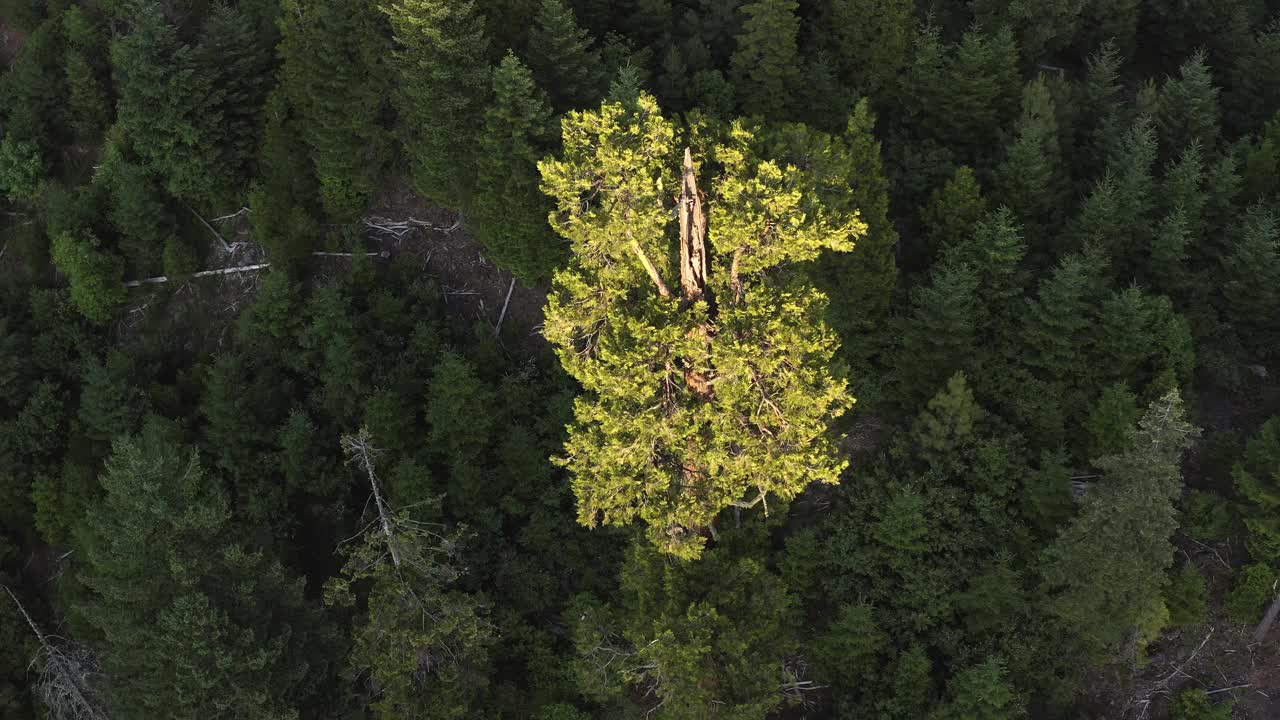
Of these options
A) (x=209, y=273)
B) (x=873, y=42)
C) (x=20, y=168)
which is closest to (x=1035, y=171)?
(x=873, y=42)

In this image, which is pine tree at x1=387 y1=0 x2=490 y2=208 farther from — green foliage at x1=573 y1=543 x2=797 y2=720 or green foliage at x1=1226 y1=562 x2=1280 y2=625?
green foliage at x1=1226 y1=562 x2=1280 y2=625

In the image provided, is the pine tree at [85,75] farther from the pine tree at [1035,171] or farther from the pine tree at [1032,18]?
the pine tree at [1035,171]

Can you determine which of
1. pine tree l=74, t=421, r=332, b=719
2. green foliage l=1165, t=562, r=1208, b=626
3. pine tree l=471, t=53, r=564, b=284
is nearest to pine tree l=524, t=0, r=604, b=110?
pine tree l=471, t=53, r=564, b=284

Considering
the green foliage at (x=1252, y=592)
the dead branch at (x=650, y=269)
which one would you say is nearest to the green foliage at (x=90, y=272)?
the dead branch at (x=650, y=269)

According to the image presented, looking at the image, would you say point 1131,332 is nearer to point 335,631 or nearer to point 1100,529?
point 1100,529

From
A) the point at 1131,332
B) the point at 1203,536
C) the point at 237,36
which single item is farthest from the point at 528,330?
the point at 1203,536

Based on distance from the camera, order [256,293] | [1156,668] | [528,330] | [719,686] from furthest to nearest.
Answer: [256,293]
[528,330]
[1156,668]
[719,686]
